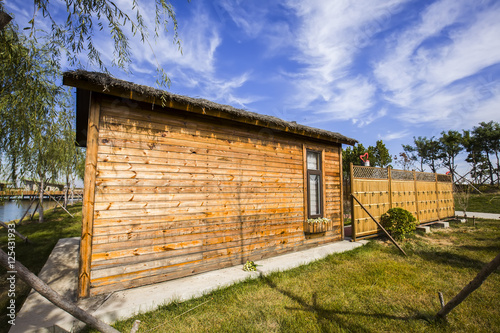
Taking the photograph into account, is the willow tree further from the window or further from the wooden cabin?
the window

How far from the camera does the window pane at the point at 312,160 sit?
7.14 metres

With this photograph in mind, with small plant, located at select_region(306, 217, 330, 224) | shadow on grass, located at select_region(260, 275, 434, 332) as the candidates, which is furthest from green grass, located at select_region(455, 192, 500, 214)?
shadow on grass, located at select_region(260, 275, 434, 332)

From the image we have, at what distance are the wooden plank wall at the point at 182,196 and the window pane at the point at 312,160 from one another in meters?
0.96

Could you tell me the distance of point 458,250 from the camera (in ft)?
21.1

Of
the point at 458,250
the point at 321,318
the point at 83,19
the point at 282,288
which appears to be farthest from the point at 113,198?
the point at 458,250

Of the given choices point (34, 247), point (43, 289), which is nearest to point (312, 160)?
point (43, 289)

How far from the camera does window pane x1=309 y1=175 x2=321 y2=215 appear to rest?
7.05 meters

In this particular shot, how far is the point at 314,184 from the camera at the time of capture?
Result: 7180 mm

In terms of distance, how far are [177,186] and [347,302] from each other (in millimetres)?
3598

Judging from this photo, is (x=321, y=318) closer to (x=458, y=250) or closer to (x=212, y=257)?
(x=212, y=257)

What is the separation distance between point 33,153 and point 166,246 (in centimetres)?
380

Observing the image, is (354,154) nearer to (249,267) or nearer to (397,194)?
(397,194)

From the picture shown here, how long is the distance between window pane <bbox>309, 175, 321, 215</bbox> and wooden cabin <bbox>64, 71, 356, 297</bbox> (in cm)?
40

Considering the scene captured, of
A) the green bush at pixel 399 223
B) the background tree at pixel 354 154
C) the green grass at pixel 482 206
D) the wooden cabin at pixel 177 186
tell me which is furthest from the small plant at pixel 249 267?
the background tree at pixel 354 154
